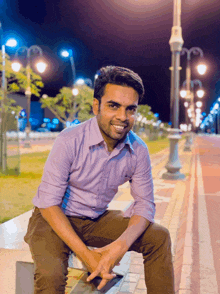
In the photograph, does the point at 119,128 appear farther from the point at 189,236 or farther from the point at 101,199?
the point at 189,236

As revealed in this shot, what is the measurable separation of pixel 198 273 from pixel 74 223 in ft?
6.79

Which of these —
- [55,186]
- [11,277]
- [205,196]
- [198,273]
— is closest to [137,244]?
[55,186]

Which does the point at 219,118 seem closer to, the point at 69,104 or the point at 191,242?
the point at 69,104

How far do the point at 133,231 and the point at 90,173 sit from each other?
516 mm

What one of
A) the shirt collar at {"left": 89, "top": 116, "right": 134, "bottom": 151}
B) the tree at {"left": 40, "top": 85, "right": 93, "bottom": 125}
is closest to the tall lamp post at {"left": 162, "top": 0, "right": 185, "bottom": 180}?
the shirt collar at {"left": 89, "top": 116, "right": 134, "bottom": 151}

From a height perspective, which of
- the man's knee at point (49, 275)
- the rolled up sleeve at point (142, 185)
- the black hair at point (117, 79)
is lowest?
the man's knee at point (49, 275)

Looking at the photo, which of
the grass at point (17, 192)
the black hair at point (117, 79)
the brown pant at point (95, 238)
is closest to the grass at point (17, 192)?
the grass at point (17, 192)

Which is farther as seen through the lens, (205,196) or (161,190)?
(161,190)

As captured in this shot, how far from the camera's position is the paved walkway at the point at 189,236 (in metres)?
3.90

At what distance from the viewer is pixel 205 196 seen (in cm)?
901

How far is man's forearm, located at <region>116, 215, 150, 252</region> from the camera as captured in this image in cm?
256

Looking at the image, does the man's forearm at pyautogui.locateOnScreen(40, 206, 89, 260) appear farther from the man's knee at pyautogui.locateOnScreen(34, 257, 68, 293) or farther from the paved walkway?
the paved walkway

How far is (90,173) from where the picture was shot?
8.98 ft

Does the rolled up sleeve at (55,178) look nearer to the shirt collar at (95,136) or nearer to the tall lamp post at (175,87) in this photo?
the shirt collar at (95,136)
